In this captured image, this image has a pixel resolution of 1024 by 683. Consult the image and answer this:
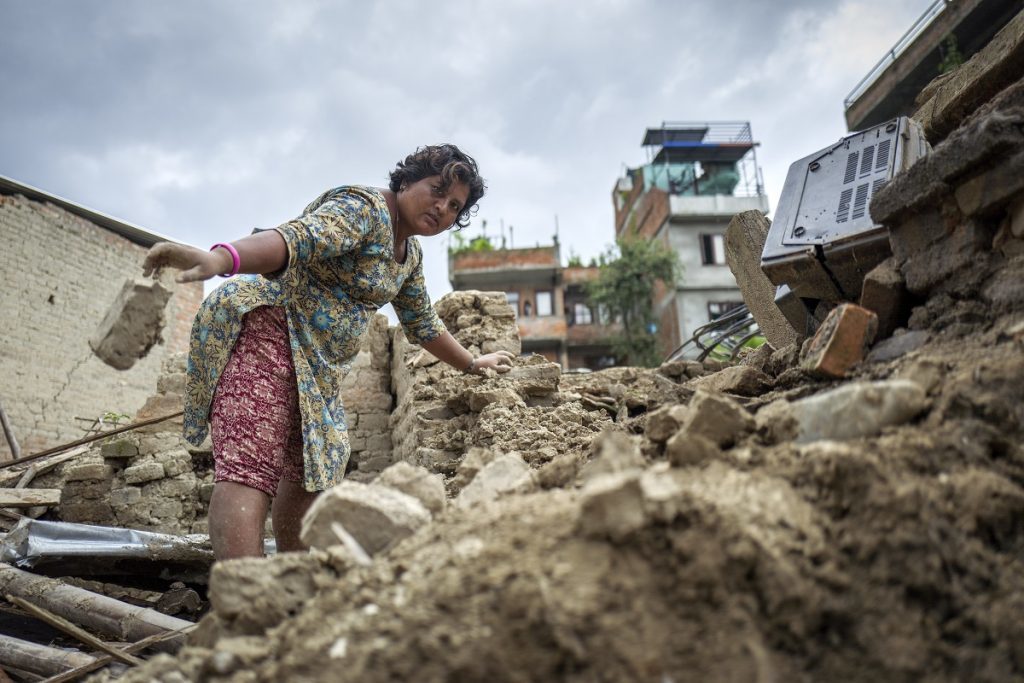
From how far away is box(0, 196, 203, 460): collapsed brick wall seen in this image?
27.0 ft

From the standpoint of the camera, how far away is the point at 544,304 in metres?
21.1

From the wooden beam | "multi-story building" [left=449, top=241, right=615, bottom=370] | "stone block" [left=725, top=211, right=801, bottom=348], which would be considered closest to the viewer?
the wooden beam

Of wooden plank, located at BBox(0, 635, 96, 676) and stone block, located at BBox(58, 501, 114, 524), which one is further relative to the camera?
stone block, located at BBox(58, 501, 114, 524)

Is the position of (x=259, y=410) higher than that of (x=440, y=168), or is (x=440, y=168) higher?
(x=440, y=168)

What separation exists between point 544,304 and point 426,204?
1896 cm

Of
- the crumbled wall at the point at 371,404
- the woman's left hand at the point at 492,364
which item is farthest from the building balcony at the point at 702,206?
the woman's left hand at the point at 492,364

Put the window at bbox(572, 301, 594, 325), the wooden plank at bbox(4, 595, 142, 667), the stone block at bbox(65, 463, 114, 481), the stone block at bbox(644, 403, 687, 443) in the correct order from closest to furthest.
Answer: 1. the stone block at bbox(644, 403, 687, 443)
2. the wooden plank at bbox(4, 595, 142, 667)
3. the stone block at bbox(65, 463, 114, 481)
4. the window at bbox(572, 301, 594, 325)

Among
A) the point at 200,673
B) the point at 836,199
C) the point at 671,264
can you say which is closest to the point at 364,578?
the point at 200,673

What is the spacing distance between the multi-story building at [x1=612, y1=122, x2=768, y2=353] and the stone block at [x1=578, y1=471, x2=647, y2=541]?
60.7ft

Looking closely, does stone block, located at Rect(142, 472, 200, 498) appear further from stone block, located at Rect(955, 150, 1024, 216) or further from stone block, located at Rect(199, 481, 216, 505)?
stone block, located at Rect(955, 150, 1024, 216)

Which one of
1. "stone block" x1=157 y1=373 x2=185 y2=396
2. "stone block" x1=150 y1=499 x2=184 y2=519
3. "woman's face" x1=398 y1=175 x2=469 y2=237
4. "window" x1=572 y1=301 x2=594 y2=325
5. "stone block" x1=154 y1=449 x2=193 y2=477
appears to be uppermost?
"window" x1=572 y1=301 x2=594 y2=325

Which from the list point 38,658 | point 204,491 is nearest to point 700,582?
point 38,658

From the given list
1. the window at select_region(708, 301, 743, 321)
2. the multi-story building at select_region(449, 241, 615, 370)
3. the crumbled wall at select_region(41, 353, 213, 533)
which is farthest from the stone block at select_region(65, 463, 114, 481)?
the window at select_region(708, 301, 743, 321)

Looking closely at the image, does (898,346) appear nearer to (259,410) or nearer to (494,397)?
(259,410)
